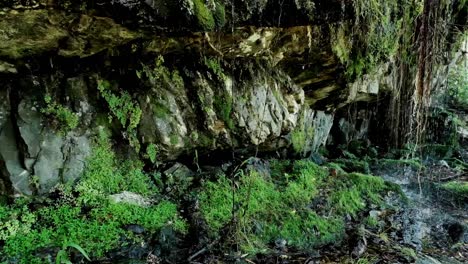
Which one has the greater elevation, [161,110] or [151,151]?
[161,110]

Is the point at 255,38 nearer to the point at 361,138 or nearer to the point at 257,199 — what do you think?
the point at 257,199

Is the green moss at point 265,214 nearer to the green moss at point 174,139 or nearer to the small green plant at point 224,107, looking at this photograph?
the green moss at point 174,139

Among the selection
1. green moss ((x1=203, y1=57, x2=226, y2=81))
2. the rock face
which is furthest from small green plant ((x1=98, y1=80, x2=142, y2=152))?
green moss ((x1=203, y1=57, x2=226, y2=81))

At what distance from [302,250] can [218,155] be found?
199 cm

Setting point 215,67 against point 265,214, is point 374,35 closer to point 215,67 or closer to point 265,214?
point 215,67

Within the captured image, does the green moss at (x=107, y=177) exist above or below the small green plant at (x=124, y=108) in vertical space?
below

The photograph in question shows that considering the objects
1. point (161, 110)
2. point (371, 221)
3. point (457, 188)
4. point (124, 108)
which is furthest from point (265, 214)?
point (457, 188)

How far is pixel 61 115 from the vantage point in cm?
418

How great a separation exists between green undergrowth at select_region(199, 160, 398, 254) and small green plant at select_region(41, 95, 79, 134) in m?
1.81

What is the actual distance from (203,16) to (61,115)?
209 centimetres

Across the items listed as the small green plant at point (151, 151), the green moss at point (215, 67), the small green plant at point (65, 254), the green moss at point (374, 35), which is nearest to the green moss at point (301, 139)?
the green moss at point (374, 35)

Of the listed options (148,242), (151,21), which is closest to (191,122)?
(148,242)

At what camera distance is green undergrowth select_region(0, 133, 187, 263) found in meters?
3.47

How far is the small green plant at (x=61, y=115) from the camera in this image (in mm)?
4117
